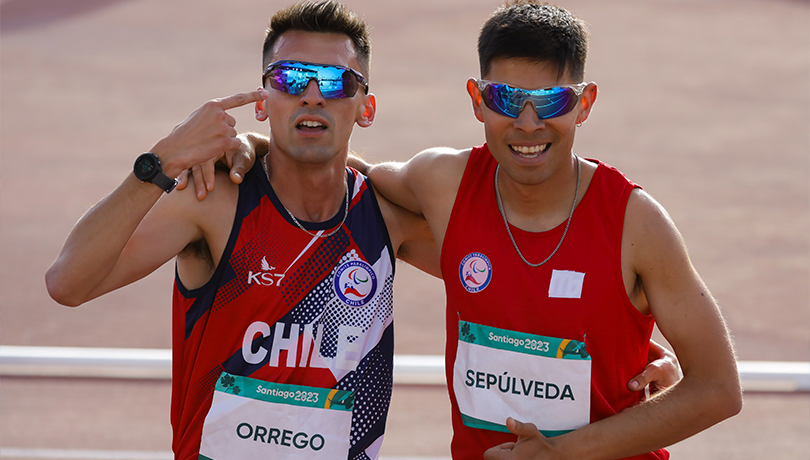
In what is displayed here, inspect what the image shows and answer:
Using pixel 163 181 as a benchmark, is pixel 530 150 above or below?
above

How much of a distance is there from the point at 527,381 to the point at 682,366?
53cm

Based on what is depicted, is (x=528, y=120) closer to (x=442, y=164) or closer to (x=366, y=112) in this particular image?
(x=442, y=164)

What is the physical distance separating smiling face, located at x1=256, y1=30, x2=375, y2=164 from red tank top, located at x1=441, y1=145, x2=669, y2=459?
554 mm

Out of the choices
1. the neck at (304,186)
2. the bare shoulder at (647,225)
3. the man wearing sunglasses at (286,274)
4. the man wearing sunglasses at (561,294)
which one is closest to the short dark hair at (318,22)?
the man wearing sunglasses at (286,274)

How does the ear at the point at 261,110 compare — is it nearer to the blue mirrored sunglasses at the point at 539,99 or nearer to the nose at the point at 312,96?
the nose at the point at 312,96

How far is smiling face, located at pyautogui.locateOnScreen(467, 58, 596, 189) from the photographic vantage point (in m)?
3.01

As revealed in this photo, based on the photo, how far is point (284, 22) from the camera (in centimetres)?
345

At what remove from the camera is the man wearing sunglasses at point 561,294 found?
2.91 meters

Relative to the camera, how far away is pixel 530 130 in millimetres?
2992

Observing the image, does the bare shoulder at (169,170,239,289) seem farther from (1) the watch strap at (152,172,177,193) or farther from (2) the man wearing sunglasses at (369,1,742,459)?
(2) the man wearing sunglasses at (369,1,742,459)

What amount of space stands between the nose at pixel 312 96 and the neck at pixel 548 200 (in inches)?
29.0

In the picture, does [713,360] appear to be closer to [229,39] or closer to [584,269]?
[584,269]

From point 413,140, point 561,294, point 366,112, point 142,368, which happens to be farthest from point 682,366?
point 413,140

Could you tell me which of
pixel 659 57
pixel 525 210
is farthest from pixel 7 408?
pixel 659 57
